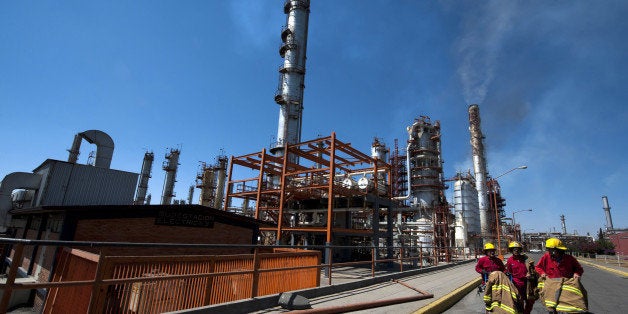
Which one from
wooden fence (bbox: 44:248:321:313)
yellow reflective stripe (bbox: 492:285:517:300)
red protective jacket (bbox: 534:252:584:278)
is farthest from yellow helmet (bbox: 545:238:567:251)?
wooden fence (bbox: 44:248:321:313)

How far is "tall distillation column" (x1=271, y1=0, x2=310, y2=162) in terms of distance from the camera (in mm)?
30641

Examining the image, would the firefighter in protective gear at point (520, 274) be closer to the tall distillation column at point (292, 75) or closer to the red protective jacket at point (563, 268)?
the red protective jacket at point (563, 268)

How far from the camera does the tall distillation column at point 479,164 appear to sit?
5106 centimetres

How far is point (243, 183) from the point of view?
22.0 m

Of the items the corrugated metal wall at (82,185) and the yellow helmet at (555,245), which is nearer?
the yellow helmet at (555,245)

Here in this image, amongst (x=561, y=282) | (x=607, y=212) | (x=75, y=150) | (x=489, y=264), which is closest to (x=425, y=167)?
(x=489, y=264)

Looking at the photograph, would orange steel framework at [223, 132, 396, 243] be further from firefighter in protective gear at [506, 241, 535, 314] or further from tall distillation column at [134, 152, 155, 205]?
tall distillation column at [134, 152, 155, 205]

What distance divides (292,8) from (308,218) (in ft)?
78.8

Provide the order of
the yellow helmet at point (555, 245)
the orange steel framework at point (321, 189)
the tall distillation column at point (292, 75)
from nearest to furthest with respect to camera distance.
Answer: the yellow helmet at point (555, 245) → the orange steel framework at point (321, 189) → the tall distillation column at point (292, 75)

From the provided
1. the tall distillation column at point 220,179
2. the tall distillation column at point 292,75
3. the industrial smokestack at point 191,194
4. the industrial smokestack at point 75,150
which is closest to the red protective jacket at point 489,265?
the tall distillation column at point 292,75

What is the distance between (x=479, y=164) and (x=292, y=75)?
127ft

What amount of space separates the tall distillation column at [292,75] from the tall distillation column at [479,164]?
36.4 meters

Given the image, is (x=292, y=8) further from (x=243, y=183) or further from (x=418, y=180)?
(x=418, y=180)

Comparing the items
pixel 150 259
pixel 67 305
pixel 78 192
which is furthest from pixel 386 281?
pixel 78 192
